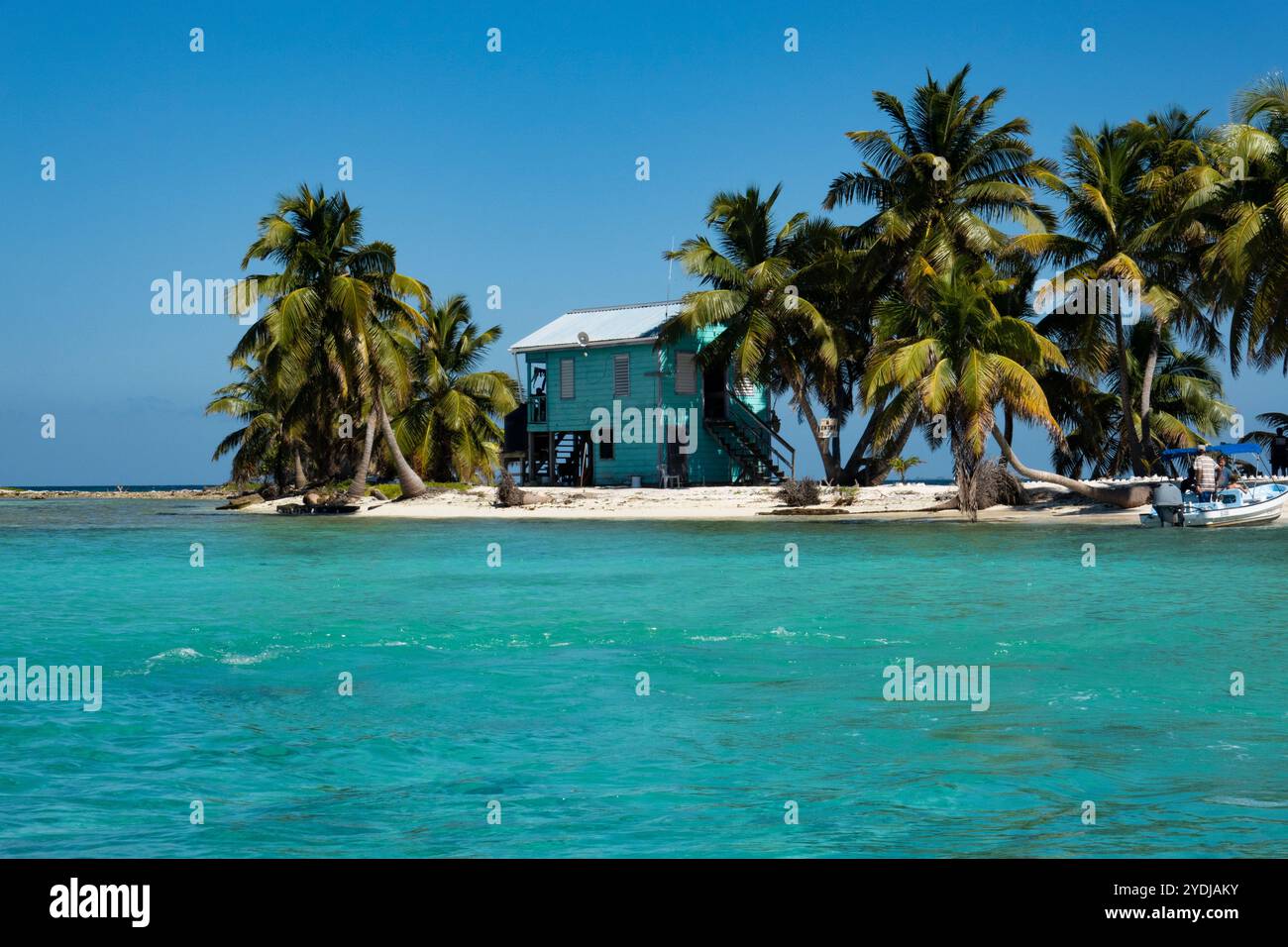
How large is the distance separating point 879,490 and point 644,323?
1326 cm

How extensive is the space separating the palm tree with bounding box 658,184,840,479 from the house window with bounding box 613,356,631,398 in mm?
2747

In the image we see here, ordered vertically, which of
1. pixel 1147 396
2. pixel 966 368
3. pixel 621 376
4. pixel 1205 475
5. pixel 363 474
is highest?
pixel 621 376

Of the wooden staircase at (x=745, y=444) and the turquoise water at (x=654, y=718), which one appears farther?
the wooden staircase at (x=745, y=444)

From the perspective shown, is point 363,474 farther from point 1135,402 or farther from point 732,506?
point 1135,402

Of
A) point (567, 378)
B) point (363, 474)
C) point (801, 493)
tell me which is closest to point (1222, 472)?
point (801, 493)

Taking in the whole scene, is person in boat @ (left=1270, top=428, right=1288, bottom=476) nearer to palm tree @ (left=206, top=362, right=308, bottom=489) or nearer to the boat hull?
the boat hull

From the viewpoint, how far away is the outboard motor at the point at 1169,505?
97.0 ft

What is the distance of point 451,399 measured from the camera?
4788 cm

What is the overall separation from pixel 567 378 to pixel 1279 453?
25.8m

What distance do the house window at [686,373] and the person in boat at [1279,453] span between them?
20.2 metres

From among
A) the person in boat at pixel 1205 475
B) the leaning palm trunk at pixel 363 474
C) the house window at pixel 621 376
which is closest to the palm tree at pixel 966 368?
the person in boat at pixel 1205 475

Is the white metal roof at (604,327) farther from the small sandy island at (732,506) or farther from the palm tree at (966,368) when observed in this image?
the palm tree at (966,368)

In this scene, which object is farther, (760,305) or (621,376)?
(621,376)

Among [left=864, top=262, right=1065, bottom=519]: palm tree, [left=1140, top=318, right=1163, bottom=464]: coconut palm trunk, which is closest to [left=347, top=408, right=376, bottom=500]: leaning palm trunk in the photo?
[left=864, top=262, right=1065, bottom=519]: palm tree
